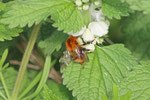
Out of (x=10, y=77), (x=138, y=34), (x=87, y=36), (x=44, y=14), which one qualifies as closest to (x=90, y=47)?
(x=87, y=36)

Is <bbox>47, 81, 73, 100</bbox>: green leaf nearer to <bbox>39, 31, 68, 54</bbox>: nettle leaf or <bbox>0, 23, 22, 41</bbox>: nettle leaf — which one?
<bbox>39, 31, 68, 54</bbox>: nettle leaf

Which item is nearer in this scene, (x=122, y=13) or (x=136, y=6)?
(x=136, y=6)

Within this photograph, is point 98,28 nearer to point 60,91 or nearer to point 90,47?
point 90,47

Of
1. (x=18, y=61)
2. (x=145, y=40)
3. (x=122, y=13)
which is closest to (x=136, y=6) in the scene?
(x=122, y=13)

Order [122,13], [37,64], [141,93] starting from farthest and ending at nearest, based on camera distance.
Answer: [37,64], [122,13], [141,93]

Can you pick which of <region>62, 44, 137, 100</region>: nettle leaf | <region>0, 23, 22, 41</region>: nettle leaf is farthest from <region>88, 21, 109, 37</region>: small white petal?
<region>0, 23, 22, 41</region>: nettle leaf

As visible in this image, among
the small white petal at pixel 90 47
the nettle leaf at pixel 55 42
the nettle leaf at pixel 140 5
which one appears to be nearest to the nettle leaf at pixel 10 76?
the nettle leaf at pixel 55 42

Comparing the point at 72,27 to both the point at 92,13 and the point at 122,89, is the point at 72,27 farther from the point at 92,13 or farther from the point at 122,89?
the point at 122,89
